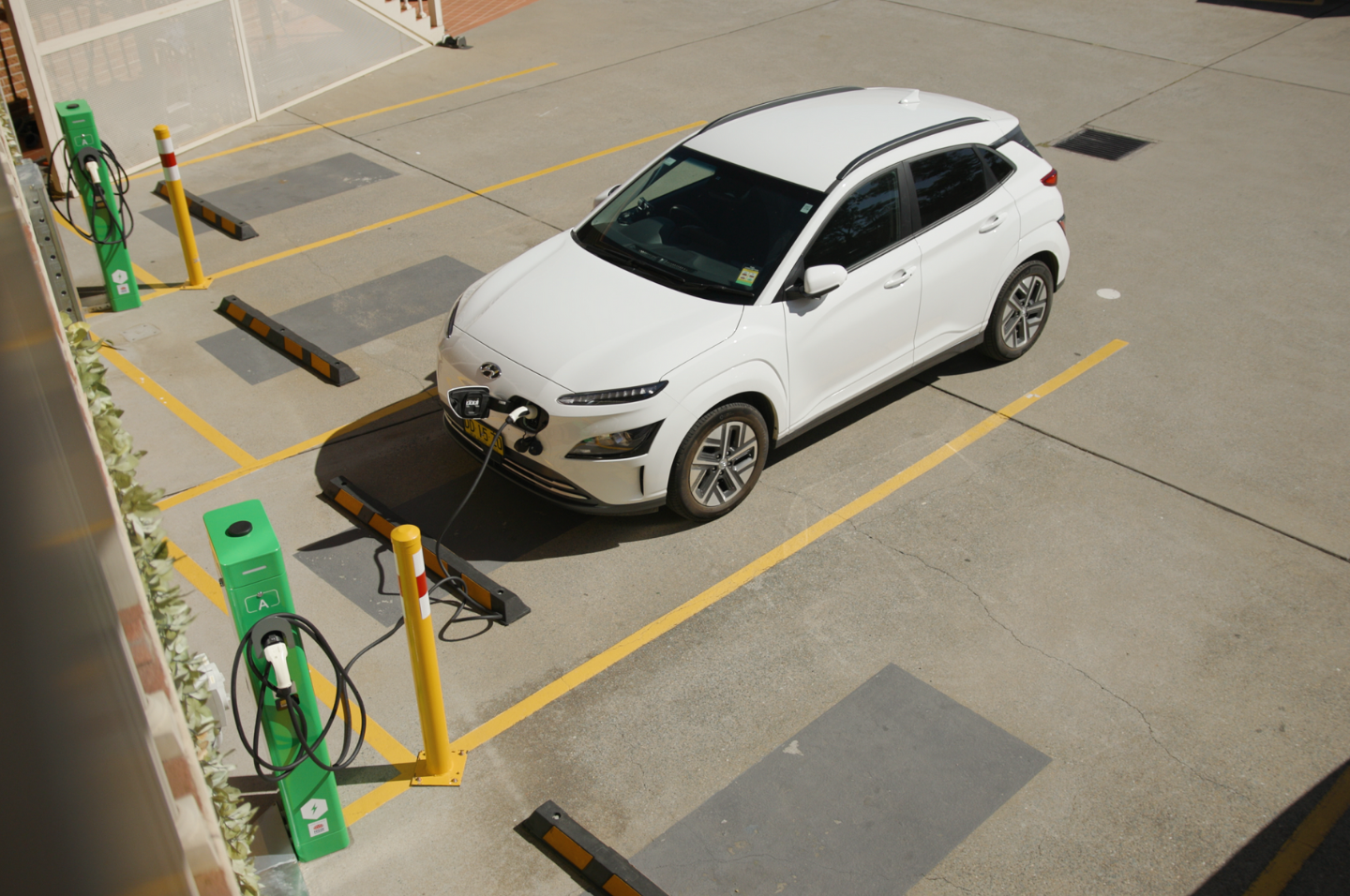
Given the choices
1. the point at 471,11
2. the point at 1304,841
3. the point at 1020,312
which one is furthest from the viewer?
the point at 471,11

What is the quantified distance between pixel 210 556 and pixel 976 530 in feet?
14.5

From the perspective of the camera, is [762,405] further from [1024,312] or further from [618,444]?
[1024,312]

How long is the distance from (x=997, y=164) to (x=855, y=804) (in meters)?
4.60

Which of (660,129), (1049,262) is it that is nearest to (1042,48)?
(660,129)

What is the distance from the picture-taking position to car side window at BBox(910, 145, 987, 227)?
680 cm

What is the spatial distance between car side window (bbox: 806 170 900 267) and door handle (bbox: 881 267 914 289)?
18 centimetres

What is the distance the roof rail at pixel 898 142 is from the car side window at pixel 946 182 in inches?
5.7

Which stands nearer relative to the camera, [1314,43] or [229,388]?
[229,388]

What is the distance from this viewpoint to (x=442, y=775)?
4.77 m

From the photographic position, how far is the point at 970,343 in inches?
296

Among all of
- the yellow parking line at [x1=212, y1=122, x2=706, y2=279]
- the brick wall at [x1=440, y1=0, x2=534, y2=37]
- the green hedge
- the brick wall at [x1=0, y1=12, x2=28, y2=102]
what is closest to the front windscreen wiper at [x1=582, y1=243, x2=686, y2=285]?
the green hedge

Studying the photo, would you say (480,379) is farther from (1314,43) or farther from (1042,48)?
(1314,43)

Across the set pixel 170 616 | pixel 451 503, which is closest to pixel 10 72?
pixel 451 503

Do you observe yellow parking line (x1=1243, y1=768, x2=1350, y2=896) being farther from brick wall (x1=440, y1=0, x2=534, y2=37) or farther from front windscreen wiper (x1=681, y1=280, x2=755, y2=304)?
brick wall (x1=440, y1=0, x2=534, y2=37)
